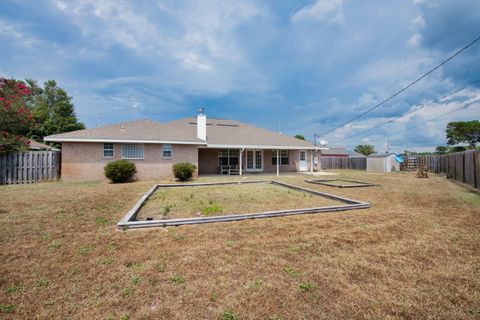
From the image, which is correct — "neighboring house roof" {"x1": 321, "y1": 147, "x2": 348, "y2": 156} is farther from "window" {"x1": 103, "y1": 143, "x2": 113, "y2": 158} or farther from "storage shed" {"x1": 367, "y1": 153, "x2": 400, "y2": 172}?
"window" {"x1": 103, "y1": 143, "x2": 113, "y2": 158}

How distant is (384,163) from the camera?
77.8 feet

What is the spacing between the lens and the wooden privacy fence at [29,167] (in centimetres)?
1148

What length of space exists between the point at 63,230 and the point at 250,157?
16.5m

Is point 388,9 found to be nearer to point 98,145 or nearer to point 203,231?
point 203,231

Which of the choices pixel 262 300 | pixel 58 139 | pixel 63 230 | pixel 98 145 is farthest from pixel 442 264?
pixel 58 139

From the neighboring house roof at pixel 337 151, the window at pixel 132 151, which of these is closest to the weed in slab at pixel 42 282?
the window at pixel 132 151

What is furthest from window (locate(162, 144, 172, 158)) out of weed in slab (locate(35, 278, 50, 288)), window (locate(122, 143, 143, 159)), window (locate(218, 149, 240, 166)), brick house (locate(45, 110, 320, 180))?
weed in slab (locate(35, 278, 50, 288))

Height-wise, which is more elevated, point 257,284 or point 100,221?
point 100,221

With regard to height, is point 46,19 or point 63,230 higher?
point 46,19

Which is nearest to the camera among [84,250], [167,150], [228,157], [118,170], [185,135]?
[84,250]

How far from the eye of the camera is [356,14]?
12758 millimetres

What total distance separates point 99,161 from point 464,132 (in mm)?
69675

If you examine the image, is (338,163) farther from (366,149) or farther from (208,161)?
(366,149)

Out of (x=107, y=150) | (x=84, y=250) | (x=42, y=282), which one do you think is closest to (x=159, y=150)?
(x=107, y=150)
